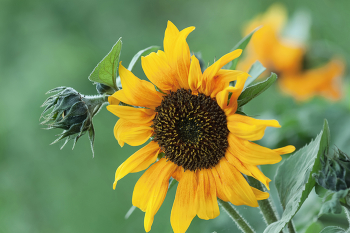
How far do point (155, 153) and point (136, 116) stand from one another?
54 mm

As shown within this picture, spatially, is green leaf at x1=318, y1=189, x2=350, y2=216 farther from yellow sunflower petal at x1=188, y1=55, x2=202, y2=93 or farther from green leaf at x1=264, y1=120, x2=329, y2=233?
yellow sunflower petal at x1=188, y1=55, x2=202, y2=93

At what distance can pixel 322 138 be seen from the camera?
1.17 ft

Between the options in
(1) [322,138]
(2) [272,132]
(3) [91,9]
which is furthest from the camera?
(3) [91,9]

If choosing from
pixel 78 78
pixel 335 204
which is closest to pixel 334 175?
pixel 335 204

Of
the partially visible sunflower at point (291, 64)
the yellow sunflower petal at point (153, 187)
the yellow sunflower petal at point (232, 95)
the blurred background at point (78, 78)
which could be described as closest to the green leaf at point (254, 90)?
the yellow sunflower petal at point (232, 95)

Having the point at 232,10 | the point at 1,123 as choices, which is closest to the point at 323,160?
the point at 232,10

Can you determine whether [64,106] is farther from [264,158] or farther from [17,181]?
[17,181]

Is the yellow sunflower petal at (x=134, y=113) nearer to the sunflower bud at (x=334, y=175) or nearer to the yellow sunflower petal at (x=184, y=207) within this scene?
the yellow sunflower petal at (x=184, y=207)

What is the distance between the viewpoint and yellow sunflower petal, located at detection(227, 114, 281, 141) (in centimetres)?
35

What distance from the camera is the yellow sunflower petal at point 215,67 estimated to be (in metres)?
0.36

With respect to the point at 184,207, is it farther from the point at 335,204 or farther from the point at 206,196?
the point at 335,204

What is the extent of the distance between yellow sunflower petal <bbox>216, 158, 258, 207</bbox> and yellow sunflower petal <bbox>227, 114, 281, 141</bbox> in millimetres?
46

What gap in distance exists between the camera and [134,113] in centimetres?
41

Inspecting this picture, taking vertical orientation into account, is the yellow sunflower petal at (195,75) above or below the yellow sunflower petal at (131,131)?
above
